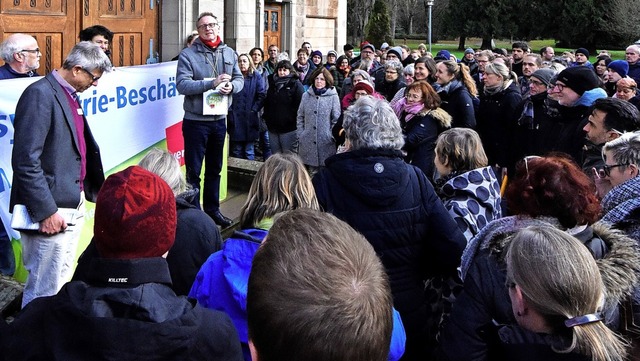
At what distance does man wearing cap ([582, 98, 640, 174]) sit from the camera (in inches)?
198

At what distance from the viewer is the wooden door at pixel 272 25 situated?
54.1ft

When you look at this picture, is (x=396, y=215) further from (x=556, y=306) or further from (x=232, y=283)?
(x=556, y=306)

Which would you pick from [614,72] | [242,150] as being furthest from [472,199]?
[614,72]

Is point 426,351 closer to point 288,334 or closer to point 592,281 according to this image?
point 592,281

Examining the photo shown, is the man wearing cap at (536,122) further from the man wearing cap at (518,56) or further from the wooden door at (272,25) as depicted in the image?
the wooden door at (272,25)

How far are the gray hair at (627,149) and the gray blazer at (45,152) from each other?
3.23 m

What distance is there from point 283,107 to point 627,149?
645 centimetres

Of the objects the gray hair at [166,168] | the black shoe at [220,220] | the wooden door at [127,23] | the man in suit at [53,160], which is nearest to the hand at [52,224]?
the man in suit at [53,160]

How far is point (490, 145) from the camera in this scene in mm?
7980

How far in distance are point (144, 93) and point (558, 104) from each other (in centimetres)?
381

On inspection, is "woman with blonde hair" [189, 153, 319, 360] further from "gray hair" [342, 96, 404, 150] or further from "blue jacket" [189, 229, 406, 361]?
"gray hair" [342, 96, 404, 150]

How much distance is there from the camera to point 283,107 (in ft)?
32.1

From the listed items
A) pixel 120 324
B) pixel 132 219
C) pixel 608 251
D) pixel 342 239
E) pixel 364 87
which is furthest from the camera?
pixel 364 87

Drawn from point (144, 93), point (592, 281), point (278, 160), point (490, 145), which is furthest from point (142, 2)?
point (592, 281)
